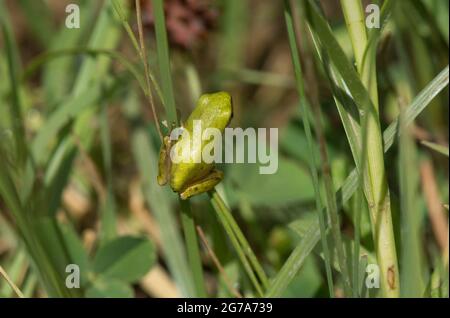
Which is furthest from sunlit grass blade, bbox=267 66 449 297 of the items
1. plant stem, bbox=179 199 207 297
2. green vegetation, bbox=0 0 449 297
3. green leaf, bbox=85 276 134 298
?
green leaf, bbox=85 276 134 298

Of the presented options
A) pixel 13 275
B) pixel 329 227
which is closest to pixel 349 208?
pixel 329 227

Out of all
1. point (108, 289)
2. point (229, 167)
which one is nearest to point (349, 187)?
point (108, 289)

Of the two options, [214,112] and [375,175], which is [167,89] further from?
[375,175]

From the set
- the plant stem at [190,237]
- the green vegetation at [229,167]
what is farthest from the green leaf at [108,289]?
the plant stem at [190,237]

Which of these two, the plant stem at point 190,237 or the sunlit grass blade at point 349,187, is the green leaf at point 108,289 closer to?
the plant stem at point 190,237

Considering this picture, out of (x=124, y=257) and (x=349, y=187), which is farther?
(x=124, y=257)

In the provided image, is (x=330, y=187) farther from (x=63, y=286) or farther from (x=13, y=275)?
(x=13, y=275)
